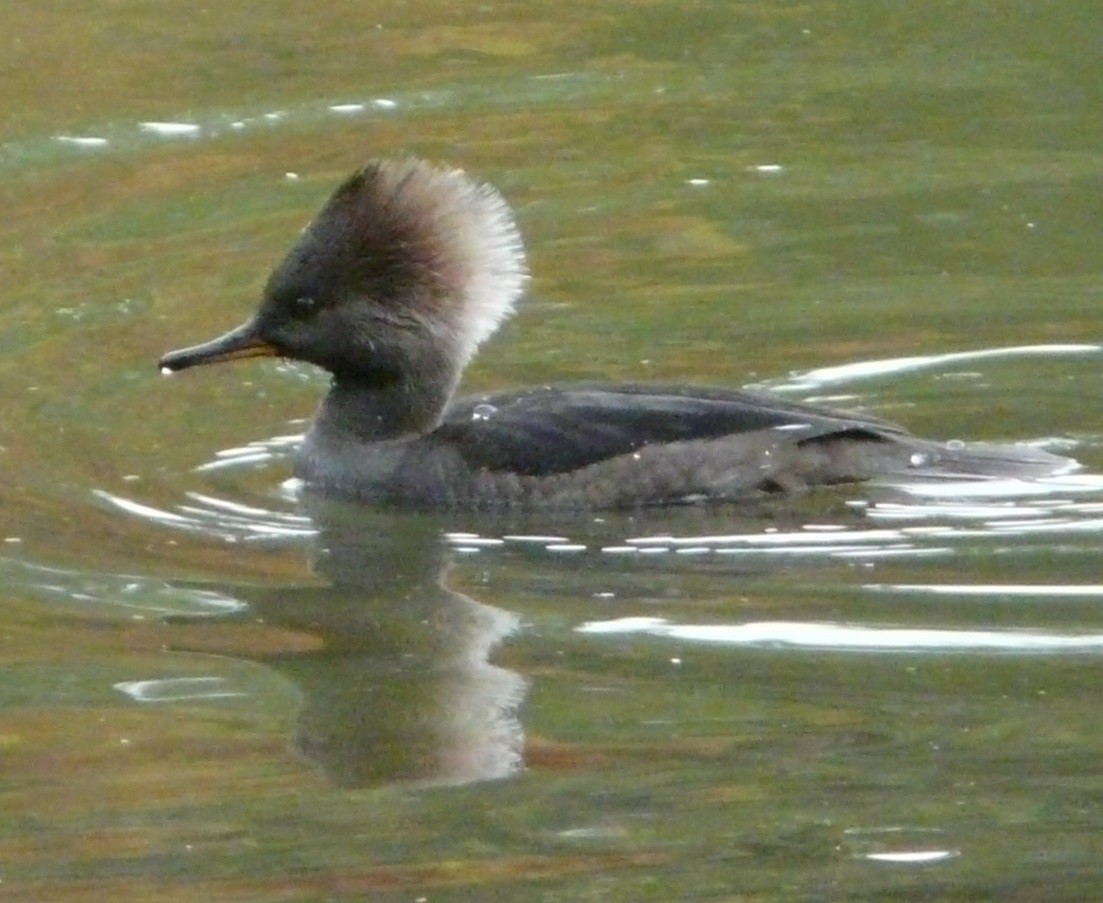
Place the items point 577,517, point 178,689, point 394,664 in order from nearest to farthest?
1. point 178,689
2. point 394,664
3. point 577,517

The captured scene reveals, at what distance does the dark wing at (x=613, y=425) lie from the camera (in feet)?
25.9

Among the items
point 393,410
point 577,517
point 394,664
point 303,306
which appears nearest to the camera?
point 394,664

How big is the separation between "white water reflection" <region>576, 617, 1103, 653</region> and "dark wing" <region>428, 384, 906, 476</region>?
128 cm

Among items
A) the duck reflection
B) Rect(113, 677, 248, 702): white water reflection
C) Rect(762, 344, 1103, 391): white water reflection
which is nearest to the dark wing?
the duck reflection

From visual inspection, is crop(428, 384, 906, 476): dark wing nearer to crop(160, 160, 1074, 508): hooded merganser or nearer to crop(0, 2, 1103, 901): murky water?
crop(160, 160, 1074, 508): hooded merganser

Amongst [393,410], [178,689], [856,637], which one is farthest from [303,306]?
[856,637]

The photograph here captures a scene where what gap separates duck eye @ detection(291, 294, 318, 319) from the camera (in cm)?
816

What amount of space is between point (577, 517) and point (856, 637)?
5.24 feet

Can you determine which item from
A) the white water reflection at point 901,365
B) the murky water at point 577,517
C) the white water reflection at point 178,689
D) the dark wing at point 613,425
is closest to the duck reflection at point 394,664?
the murky water at point 577,517

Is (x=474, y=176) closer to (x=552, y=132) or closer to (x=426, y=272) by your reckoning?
(x=552, y=132)

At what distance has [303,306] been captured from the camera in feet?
26.8

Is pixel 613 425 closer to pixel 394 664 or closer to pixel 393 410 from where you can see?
pixel 393 410

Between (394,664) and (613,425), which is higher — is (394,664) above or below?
below

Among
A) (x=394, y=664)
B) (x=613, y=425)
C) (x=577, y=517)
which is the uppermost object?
(x=613, y=425)
